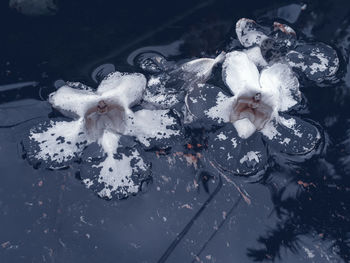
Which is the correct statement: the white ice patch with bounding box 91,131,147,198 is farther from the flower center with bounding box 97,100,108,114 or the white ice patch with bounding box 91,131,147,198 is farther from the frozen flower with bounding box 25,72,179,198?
the flower center with bounding box 97,100,108,114

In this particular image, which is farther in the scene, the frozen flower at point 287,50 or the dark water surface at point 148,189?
the frozen flower at point 287,50

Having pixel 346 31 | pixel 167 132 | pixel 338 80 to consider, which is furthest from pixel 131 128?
pixel 346 31

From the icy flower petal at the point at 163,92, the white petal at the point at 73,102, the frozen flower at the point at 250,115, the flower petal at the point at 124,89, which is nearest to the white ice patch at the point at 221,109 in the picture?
the frozen flower at the point at 250,115

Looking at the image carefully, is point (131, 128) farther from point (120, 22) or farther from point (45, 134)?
point (120, 22)

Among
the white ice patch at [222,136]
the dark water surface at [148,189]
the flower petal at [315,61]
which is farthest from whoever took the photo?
the flower petal at [315,61]

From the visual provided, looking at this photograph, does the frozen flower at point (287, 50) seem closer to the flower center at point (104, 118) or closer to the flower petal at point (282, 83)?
the flower petal at point (282, 83)

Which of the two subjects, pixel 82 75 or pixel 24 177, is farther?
pixel 82 75

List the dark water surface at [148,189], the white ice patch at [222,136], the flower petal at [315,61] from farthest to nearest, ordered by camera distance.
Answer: the flower petal at [315,61] → the white ice patch at [222,136] → the dark water surface at [148,189]
